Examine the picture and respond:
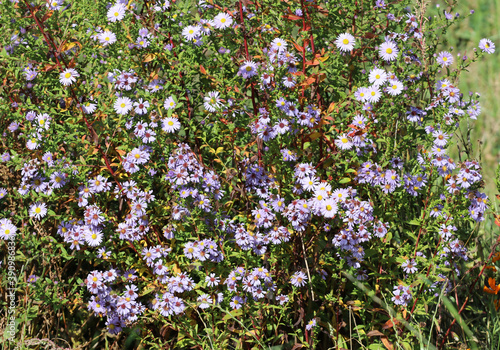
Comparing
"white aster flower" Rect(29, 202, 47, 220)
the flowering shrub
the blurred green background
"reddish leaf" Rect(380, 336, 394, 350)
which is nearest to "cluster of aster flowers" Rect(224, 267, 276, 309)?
the flowering shrub

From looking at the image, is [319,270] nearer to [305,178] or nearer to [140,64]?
[305,178]

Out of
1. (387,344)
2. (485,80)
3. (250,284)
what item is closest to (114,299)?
(250,284)

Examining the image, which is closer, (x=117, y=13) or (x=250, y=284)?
(x=250, y=284)

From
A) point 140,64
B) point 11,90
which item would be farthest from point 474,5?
point 11,90

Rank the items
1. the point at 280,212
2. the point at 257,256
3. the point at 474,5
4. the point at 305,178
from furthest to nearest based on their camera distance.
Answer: the point at 474,5, the point at 257,256, the point at 280,212, the point at 305,178

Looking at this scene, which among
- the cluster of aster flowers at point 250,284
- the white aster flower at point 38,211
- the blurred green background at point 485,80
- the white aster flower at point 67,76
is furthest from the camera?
the blurred green background at point 485,80

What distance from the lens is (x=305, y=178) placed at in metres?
2.30

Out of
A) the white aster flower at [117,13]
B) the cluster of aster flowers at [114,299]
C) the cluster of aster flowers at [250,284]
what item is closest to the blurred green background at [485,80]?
the cluster of aster flowers at [250,284]

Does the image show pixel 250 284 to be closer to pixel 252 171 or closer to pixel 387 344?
A: pixel 252 171

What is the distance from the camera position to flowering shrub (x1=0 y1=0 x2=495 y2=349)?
7.77 feet

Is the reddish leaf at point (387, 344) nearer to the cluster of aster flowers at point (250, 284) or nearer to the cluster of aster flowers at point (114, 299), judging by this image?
the cluster of aster flowers at point (250, 284)

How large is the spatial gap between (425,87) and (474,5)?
422 centimetres

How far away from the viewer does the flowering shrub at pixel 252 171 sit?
2.37 m

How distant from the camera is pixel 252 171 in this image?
249cm
